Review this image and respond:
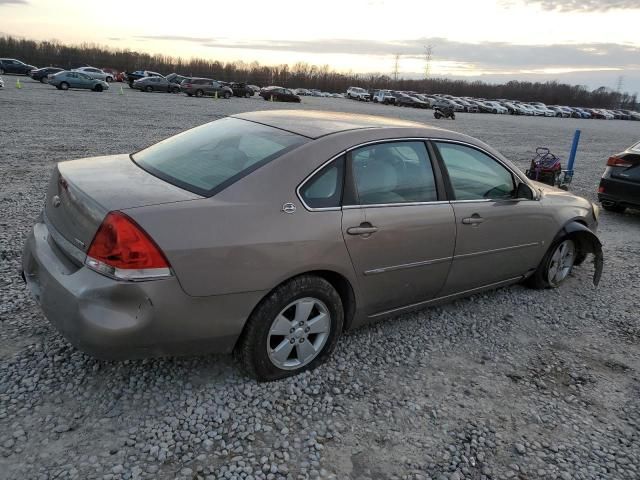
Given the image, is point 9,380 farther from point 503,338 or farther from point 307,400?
point 503,338

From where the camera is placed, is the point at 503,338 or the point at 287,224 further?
the point at 503,338

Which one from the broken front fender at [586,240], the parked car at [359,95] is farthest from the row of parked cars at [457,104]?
the broken front fender at [586,240]

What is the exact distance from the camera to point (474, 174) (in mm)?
4172

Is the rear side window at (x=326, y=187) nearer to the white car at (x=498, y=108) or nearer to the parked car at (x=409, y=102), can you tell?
the parked car at (x=409, y=102)

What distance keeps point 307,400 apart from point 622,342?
2.83 meters

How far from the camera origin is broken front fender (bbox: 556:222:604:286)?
197 inches

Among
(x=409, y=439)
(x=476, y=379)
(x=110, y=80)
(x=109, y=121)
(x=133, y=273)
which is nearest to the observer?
(x=133, y=273)

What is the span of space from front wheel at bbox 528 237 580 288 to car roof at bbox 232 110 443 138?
188 cm

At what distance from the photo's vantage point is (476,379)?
11.5 ft

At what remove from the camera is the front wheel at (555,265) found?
196 inches

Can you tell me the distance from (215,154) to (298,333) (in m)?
1.32

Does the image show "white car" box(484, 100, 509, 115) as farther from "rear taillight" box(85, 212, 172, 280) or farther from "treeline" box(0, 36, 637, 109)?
"rear taillight" box(85, 212, 172, 280)

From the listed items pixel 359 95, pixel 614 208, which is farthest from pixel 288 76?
pixel 614 208

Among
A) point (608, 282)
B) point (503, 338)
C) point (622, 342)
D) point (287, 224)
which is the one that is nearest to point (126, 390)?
point (287, 224)
